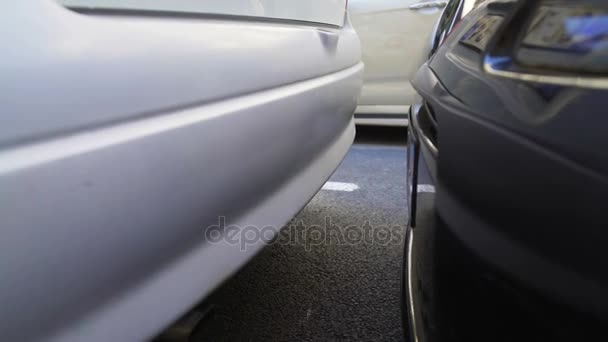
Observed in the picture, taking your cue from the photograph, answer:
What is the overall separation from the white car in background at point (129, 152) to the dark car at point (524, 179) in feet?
1.04

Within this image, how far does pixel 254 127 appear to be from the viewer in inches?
24.0

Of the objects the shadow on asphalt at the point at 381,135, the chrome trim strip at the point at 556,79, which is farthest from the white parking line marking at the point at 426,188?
the shadow on asphalt at the point at 381,135

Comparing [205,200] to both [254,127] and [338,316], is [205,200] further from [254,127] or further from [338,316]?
[338,316]

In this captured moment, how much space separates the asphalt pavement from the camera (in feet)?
3.39

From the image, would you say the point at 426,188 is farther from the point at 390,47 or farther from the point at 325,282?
the point at 390,47

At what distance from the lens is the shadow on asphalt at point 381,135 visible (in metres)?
3.12

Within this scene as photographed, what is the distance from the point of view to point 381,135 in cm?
334

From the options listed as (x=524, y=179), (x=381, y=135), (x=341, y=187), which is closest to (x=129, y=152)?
(x=524, y=179)

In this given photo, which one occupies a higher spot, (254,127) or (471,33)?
(471,33)

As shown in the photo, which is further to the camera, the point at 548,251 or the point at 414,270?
the point at 414,270

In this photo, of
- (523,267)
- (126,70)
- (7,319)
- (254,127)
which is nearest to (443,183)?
(523,267)

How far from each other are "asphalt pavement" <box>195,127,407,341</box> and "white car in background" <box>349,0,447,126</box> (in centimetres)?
112

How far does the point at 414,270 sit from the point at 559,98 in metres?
0.47

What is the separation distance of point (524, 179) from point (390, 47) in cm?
262
